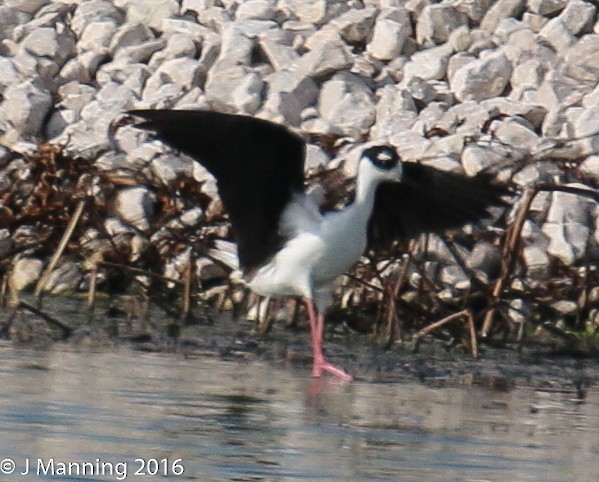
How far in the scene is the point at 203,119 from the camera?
35.3ft

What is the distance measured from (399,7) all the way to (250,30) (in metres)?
1.20

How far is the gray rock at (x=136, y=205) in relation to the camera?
546 inches

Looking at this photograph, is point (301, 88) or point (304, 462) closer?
point (304, 462)

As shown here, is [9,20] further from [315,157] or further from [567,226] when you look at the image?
[567,226]

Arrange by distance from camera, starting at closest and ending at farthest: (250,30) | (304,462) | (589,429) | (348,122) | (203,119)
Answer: (304,462)
(589,429)
(203,119)
(348,122)
(250,30)

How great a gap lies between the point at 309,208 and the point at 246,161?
2.62ft

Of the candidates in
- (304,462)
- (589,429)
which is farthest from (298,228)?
(304,462)

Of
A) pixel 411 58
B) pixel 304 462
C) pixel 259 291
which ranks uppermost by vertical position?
pixel 411 58

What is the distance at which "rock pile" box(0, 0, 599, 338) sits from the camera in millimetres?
13773

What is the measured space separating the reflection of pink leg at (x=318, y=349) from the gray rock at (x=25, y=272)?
237 centimetres

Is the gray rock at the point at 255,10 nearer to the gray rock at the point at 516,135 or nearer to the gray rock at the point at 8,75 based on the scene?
the gray rock at the point at 8,75

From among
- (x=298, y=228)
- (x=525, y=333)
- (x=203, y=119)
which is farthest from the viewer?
(x=525, y=333)

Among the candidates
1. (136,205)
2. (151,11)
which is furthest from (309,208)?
(151,11)

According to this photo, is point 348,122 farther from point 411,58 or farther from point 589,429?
point 589,429
